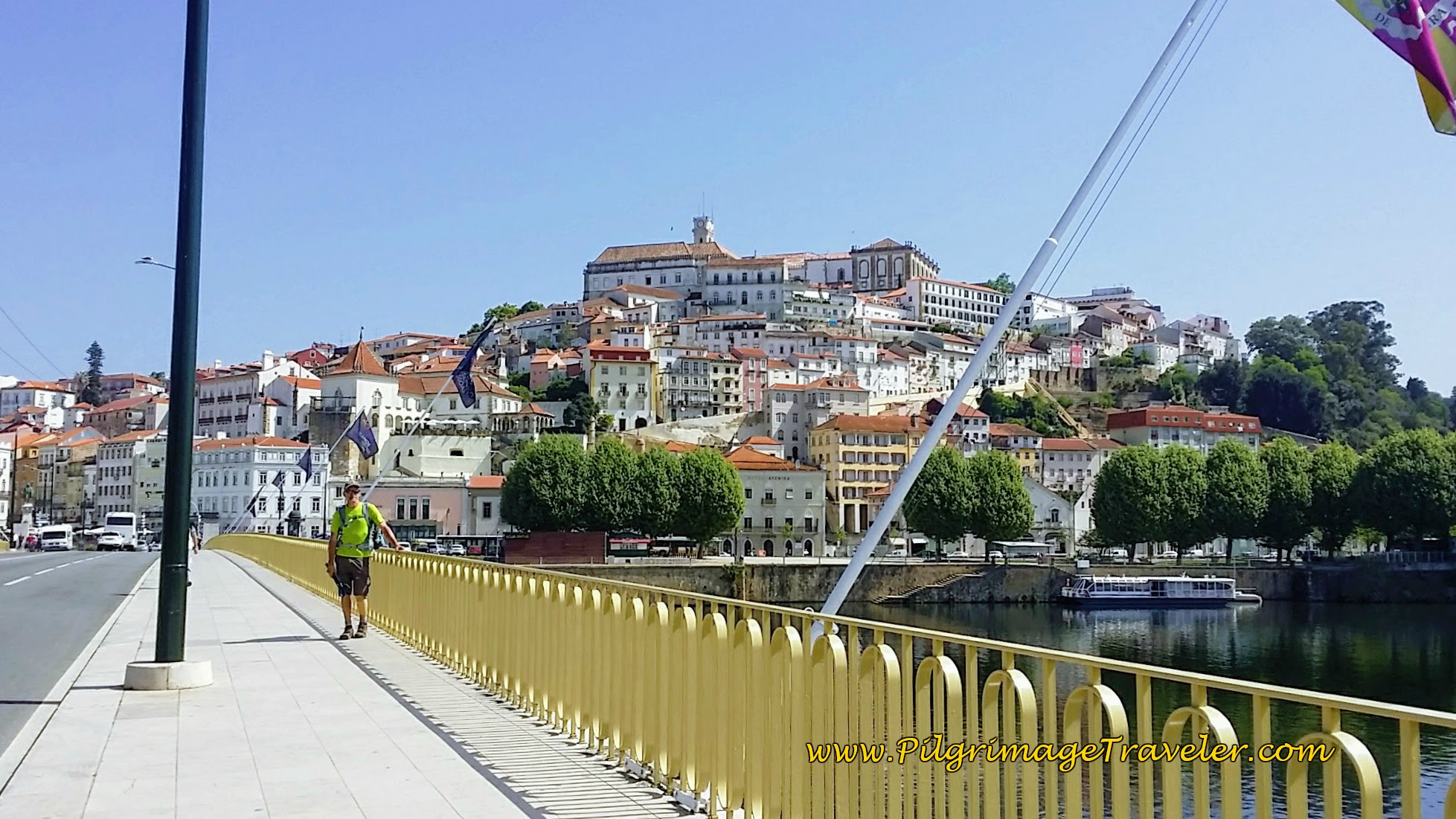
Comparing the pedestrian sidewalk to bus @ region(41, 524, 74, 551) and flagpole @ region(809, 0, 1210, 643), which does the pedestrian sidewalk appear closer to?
flagpole @ region(809, 0, 1210, 643)

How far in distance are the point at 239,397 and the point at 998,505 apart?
3052 inches

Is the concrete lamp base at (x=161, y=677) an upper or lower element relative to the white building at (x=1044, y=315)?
lower

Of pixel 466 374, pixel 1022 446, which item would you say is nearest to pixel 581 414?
pixel 1022 446

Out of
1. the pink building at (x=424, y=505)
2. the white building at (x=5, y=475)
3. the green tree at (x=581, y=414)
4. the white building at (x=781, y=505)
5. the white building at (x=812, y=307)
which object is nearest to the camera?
the pink building at (x=424, y=505)

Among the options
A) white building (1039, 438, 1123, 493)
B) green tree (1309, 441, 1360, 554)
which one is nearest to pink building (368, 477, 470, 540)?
white building (1039, 438, 1123, 493)

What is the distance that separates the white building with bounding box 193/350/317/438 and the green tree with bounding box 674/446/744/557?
51447 millimetres

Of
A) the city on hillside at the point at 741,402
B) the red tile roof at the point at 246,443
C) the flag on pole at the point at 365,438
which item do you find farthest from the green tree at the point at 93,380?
the flag on pole at the point at 365,438

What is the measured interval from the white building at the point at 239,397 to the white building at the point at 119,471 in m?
7.12

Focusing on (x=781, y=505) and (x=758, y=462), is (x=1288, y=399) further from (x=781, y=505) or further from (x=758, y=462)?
(x=758, y=462)

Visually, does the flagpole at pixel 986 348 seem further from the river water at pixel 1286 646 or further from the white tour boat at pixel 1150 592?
the white tour boat at pixel 1150 592

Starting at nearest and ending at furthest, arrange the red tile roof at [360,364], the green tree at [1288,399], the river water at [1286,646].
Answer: the river water at [1286,646] < the red tile roof at [360,364] < the green tree at [1288,399]

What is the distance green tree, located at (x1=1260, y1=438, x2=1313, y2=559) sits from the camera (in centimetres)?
8062

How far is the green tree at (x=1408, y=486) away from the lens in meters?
74.9

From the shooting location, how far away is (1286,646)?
159 feet
